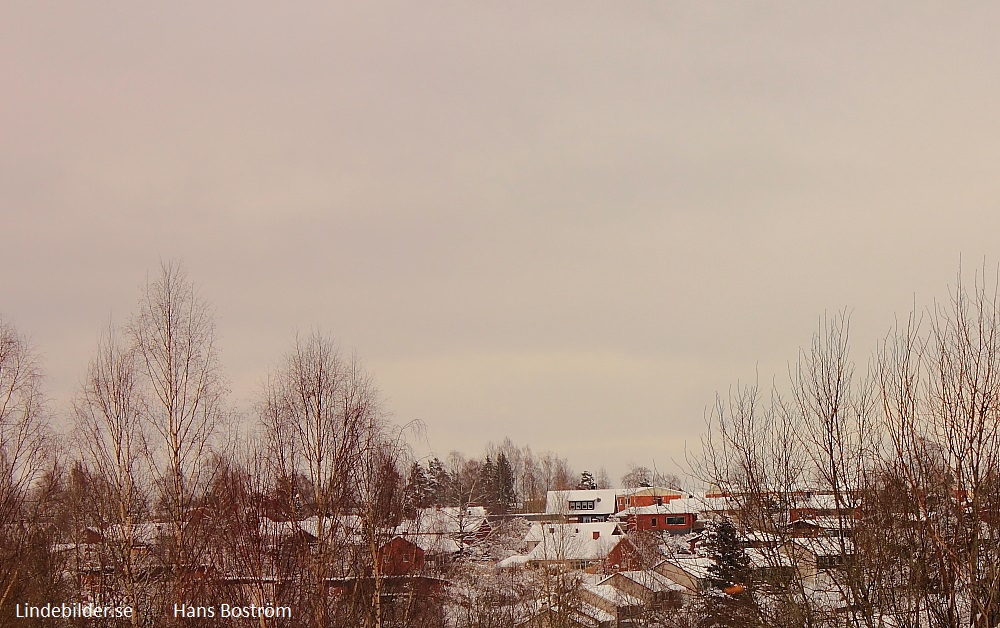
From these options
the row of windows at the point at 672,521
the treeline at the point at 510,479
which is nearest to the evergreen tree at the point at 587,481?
the treeline at the point at 510,479

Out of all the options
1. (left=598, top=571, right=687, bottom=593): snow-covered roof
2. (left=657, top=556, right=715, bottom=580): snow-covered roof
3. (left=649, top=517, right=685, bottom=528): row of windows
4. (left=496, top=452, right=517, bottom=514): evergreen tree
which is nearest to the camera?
(left=657, top=556, right=715, bottom=580): snow-covered roof

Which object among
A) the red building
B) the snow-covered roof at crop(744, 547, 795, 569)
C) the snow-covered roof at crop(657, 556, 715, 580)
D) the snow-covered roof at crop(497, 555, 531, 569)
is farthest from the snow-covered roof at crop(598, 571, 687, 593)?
the snow-covered roof at crop(744, 547, 795, 569)


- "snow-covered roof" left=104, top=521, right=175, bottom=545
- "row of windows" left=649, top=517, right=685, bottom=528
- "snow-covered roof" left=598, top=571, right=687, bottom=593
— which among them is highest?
"snow-covered roof" left=104, top=521, right=175, bottom=545

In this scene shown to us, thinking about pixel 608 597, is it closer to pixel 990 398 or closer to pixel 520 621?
pixel 520 621

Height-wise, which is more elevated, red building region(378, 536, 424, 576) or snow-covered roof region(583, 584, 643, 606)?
red building region(378, 536, 424, 576)

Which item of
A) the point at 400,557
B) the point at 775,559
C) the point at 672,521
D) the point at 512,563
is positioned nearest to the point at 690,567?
the point at 400,557

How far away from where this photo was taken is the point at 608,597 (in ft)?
123

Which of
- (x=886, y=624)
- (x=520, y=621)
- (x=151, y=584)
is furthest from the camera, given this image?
(x=520, y=621)

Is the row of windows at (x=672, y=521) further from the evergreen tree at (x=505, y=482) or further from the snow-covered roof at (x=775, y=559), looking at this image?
the snow-covered roof at (x=775, y=559)

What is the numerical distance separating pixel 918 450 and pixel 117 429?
16.0 m

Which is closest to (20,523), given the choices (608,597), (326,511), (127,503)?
(127,503)

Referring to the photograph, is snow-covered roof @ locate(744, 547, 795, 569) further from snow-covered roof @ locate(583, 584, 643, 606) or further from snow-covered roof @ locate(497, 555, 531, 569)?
snow-covered roof @ locate(497, 555, 531, 569)

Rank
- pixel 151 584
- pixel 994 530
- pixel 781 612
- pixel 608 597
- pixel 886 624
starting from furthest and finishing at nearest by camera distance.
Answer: pixel 608 597
pixel 151 584
pixel 781 612
pixel 886 624
pixel 994 530

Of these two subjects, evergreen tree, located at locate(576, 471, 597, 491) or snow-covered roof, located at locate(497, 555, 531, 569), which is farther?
evergreen tree, located at locate(576, 471, 597, 491)
